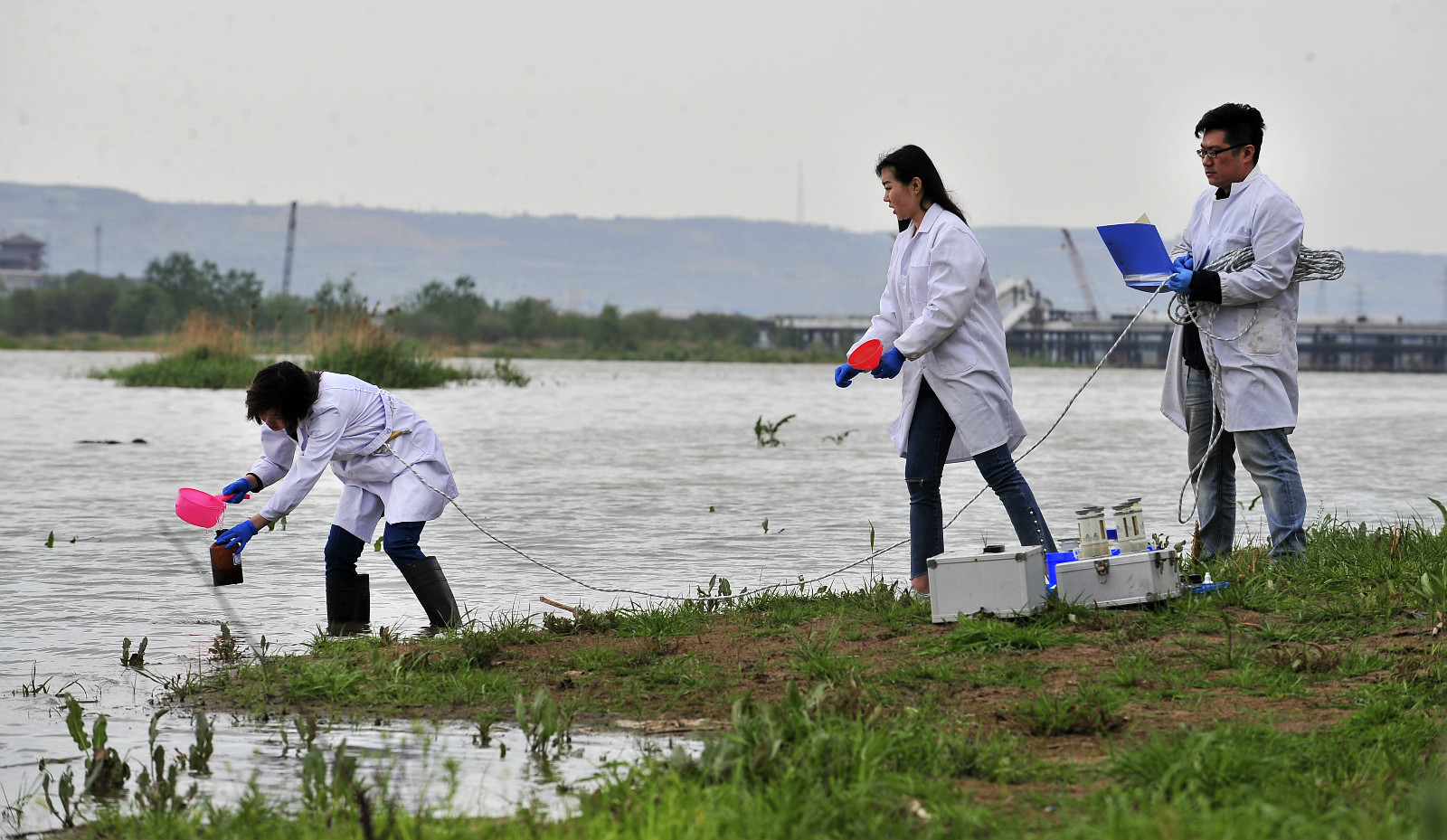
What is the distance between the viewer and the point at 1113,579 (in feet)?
17.9

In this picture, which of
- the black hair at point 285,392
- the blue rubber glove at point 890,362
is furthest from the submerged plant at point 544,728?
the black hair at point 285,392

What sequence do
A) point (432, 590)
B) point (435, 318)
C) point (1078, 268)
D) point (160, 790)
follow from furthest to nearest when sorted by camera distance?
1. point (1078, 268)
2. point (435, 318)
3. point (432, 590)
4. point (160, 790)

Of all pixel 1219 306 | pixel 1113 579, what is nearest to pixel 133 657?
pixel 1113 579

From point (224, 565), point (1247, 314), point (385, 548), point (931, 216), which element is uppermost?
point (931, 216)

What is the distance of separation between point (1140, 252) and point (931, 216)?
964mm

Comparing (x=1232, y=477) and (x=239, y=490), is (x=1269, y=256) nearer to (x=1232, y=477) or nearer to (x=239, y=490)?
(x=1232, y=477)

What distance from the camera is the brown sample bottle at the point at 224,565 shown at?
20.0 feet

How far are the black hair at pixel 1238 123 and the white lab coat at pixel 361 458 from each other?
371 cm

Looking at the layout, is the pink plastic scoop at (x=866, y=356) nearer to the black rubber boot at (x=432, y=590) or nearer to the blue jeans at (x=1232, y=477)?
the blue jeans at (x=1232, y=477)

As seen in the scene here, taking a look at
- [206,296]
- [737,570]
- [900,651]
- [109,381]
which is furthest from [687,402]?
[206,296]

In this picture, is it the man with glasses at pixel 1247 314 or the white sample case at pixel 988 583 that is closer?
the white sample case at pixel 988 583

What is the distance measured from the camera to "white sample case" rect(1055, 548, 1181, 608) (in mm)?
5398

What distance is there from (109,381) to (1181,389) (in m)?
34.2

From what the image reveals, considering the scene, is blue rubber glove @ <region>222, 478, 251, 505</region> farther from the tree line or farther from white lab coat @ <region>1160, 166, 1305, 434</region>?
the tree line
